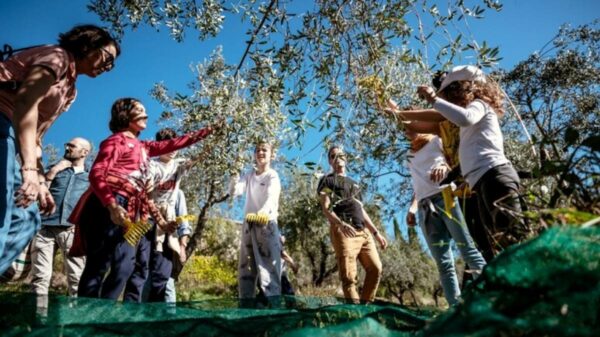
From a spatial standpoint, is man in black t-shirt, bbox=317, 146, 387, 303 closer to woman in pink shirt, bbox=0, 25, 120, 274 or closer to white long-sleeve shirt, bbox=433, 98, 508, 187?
white long-sleeve shirt, bbox=433, 98, 508, 187

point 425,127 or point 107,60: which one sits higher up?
point 107,60

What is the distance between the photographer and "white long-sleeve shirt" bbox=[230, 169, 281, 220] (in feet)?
18.7

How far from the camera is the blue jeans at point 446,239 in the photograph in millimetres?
3518

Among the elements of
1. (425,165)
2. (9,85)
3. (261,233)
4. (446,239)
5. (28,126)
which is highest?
(9,85)

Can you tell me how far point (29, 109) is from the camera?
226cm

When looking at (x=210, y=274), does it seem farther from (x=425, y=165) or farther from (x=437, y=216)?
(x=437, y=216)

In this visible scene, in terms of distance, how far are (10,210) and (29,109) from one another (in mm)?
600

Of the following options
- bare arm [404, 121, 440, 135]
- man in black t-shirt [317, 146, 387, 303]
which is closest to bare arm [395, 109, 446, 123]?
bare arm [404, 121, 440, 135]

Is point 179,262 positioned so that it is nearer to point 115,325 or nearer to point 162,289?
point 162,289

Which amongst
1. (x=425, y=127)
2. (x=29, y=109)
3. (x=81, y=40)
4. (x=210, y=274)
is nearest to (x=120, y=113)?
(x=81, y=40)

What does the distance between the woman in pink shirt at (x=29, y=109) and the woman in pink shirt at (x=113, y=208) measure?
639 mm

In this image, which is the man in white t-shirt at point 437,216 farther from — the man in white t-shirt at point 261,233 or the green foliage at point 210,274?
the green foliage at point 210,274

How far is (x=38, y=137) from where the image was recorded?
2.78 meters

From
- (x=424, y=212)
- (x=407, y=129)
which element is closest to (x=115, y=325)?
(x=407, y=129)
